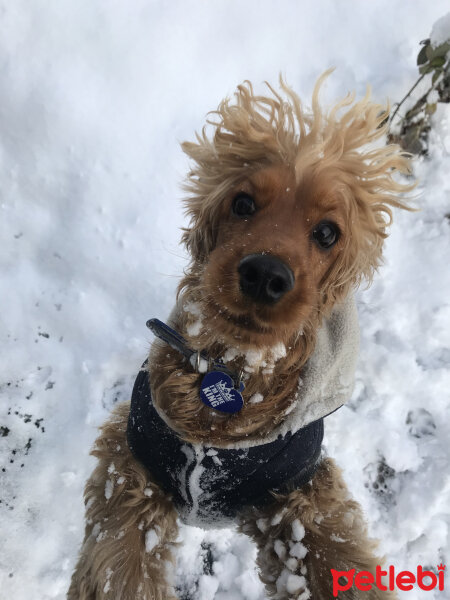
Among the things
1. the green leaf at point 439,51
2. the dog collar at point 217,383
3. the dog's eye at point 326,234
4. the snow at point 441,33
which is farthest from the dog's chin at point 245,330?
the snow at point 441,33

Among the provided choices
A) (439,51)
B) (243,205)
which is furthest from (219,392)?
(439,51)

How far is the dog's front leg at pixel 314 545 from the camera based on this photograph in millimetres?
1260

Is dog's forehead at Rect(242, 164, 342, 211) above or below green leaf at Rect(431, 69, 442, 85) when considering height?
below

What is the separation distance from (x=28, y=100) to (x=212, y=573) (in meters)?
2.47

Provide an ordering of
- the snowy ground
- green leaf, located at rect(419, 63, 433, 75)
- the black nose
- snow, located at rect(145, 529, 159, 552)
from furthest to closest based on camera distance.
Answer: green leaf, located at rect(419, 63, 433, 75) < the snowy ground < snow, located at rect(145, 529, 159, 552) < the black nose

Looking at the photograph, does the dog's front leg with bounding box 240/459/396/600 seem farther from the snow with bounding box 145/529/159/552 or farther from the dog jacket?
the snow with bounding box 145/529/159/552

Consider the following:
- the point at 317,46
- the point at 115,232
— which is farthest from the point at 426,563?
the point at 317,46

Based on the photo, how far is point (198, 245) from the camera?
4.46 ft

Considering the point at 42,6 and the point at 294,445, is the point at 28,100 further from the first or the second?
the point at 294,445

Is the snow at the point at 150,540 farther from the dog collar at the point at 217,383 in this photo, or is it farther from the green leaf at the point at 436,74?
the green leaf at the point at 436,74

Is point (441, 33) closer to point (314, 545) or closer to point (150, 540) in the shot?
point (314, 545)

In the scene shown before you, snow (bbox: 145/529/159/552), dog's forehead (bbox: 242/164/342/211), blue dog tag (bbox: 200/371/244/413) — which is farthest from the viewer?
snow (bbox: 145/529/159/552)

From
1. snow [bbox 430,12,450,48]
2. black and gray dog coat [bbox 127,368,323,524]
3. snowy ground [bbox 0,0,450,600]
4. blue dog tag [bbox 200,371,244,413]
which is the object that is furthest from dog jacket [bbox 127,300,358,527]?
snow [bbox 430,12,450,48]

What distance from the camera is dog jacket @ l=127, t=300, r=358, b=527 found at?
1.25 meters
